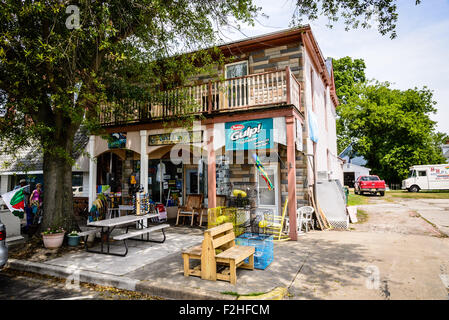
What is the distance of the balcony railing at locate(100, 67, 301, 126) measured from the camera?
7.95m

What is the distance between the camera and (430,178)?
23.9 m

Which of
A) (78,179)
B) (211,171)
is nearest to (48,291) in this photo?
(211,171)

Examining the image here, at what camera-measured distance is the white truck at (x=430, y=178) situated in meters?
23.3

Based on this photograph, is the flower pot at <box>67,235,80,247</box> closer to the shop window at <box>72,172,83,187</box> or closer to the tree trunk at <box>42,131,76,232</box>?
the tree trunk at <box>42,131,76,232</box>

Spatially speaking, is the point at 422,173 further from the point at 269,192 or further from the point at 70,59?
the point at 70,59

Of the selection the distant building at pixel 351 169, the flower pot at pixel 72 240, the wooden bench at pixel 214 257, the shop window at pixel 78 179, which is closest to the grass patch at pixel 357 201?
the distant building at pixel 351 169

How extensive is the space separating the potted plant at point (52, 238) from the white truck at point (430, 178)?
2789cm

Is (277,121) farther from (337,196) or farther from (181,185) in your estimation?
(181,185)

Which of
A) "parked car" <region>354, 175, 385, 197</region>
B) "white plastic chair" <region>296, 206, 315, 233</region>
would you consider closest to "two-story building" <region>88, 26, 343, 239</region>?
"white plastic chair" <region>296, 206, 315, 233</region>

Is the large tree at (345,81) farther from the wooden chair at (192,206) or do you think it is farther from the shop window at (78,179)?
the shop window at (78,179)

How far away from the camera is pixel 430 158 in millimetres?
28766

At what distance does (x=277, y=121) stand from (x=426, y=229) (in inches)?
244

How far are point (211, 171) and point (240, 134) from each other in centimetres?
146

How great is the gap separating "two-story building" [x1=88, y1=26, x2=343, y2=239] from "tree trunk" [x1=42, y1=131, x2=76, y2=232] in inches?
80.7
